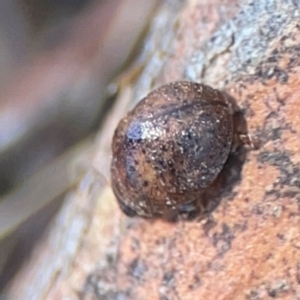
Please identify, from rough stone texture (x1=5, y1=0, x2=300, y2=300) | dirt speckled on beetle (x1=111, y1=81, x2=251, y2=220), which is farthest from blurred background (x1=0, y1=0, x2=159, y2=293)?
dirt speckled on beetle (x1=111, y1=81, x2=251, y2=220)

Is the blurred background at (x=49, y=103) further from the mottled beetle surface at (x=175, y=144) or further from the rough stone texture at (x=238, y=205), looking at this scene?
the mottled beetle surface at (x=175, y=144)

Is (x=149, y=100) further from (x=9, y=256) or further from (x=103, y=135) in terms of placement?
(x=9, y=256)

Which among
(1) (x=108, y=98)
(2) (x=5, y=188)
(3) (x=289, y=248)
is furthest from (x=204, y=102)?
(2) (x=5, y=188)

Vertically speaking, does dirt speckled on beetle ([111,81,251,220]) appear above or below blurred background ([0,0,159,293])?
above

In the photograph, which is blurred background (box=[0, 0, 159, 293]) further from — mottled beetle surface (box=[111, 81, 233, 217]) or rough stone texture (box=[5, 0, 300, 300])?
mottled beetle surface (box=[111, 81, 233, 217])

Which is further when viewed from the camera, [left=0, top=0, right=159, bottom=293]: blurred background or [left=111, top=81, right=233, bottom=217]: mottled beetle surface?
[left=0, top=0, right=159, bottom=293]: blurred background

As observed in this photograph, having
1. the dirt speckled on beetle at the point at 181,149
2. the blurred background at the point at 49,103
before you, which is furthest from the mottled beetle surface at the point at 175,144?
the blurred background at the point at 49,103

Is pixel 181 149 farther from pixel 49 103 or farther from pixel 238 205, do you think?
pixel 49 103
